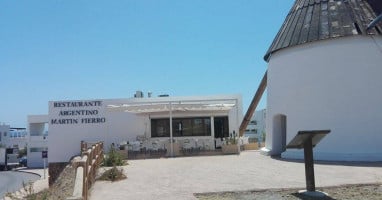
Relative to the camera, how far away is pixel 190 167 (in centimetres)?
1609

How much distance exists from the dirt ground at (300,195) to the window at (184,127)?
65.7 ft

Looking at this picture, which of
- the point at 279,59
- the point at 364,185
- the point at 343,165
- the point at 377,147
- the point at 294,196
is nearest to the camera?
the point at 294,196

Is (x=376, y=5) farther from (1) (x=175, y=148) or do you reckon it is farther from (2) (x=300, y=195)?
(2) (x=300, y=195)

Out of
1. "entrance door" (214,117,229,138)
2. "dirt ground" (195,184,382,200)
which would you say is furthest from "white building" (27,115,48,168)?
"dirt ground" (195,184,382,200)

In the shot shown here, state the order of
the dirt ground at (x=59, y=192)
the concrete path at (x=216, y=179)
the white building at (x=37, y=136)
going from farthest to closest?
1. the white building at (x=37, y=136)
2. the concrete path at (x=216, y=179)
3. the dirt ground at (x=59, y=192)

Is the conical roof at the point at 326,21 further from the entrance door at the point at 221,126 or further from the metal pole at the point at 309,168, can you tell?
the entrance door at the point at 221,126

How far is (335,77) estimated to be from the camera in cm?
1805

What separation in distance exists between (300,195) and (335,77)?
992cm

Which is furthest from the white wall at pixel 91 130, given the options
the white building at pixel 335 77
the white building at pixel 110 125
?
the white building at pixel 335 77

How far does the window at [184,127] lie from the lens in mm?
29891

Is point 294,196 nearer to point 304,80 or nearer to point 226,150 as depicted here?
point 304,80

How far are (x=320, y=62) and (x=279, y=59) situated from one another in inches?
95.5

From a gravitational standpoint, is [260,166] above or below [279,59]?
below

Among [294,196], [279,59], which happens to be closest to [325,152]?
[279,59]
